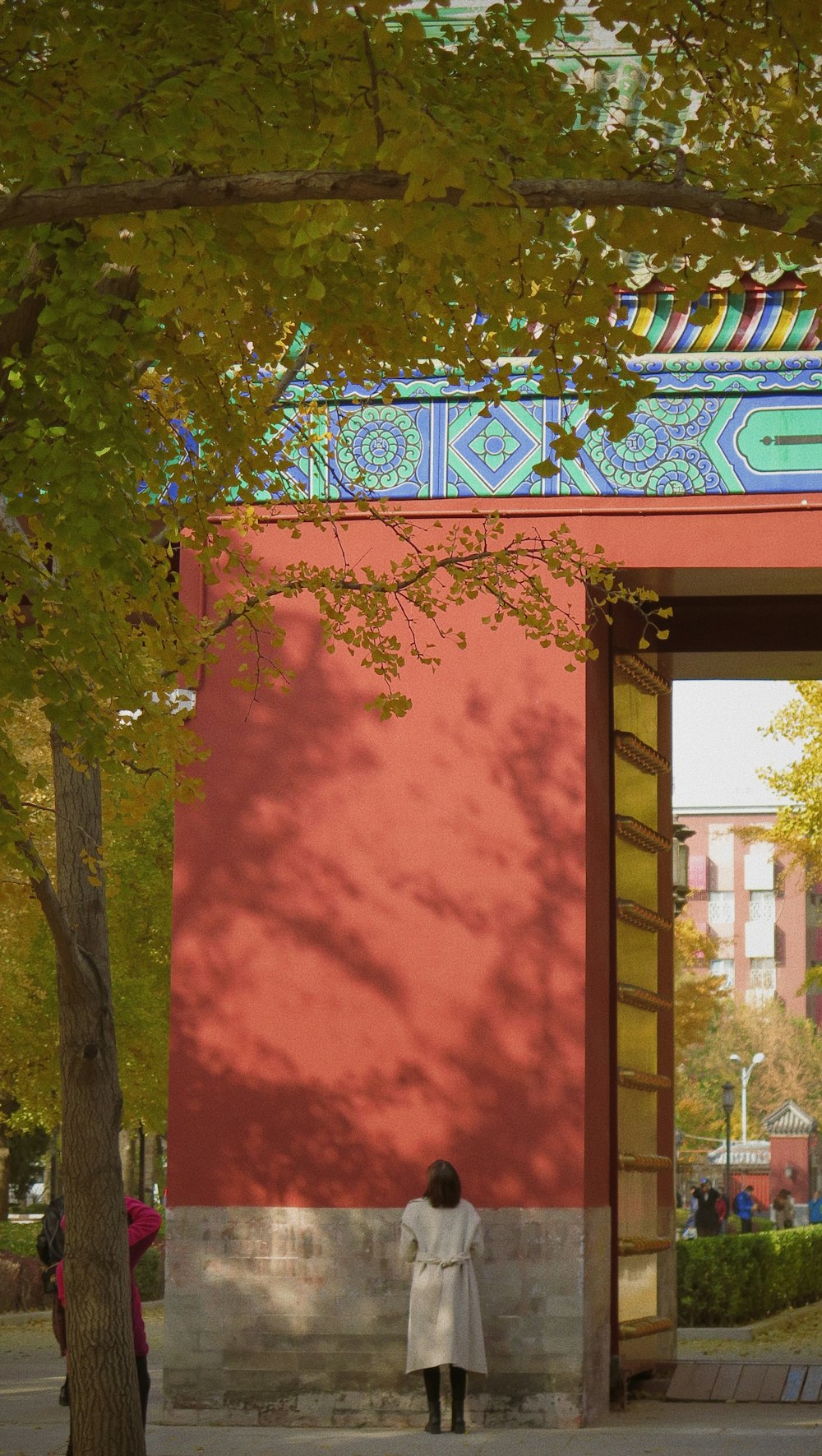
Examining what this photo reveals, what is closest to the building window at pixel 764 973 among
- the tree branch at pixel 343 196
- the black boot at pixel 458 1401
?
the black boot at pixel 458 1401

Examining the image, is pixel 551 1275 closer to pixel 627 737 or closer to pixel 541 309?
pixel 627 737

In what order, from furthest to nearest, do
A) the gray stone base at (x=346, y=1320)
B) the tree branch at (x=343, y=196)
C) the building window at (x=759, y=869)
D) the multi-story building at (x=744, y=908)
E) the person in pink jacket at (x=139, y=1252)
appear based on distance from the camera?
the building window at (x=759, y=869), the multi-story building at (x=744, y=908), the gray stone base at (x=346, y=1320), the person in pink jacket at (x=139, y=1252), the tree branch at (x=343, y=196)

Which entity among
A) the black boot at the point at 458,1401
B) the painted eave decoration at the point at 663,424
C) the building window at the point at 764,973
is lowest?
the black boot at the point at 458,1401

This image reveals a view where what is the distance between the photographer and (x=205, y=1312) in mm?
9258

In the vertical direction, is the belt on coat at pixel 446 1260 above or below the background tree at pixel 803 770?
below

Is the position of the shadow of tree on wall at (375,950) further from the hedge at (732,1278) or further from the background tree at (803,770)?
the background tree at (803,770)

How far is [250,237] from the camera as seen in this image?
5.56 m

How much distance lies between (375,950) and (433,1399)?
2.18 m

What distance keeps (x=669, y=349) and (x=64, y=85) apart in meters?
4.92

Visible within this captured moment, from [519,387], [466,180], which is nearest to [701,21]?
[466,180]

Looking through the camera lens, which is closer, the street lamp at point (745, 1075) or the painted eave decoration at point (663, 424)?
the painted eave decoration at point (663, 424)

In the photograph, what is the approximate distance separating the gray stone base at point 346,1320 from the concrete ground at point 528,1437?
14cm

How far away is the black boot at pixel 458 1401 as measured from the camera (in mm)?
8789

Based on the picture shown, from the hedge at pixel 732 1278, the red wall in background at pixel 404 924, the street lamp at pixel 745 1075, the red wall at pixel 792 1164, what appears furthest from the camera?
the street lamp at pixel 745 1075
